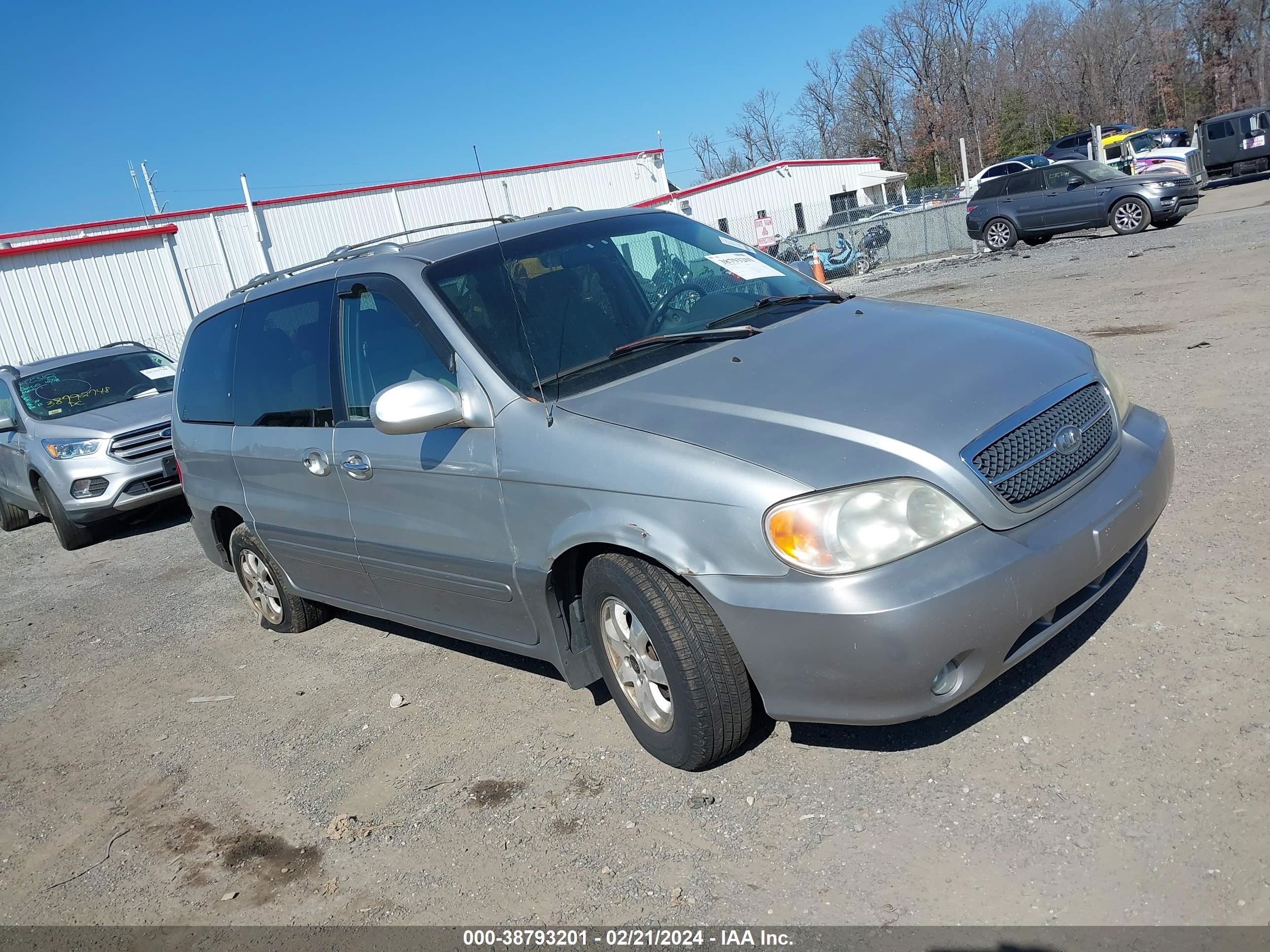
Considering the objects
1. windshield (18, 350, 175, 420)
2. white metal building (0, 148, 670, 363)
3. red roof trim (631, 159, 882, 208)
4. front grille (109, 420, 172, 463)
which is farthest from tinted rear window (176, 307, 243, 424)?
red roof trim (631, 159, 882, 208)

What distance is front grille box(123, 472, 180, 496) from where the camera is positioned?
29.8 feet

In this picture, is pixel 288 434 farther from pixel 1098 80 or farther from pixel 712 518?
pixel 1098 80

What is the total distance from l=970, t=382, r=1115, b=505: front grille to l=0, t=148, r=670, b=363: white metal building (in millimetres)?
17267

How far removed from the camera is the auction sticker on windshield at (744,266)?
424cm

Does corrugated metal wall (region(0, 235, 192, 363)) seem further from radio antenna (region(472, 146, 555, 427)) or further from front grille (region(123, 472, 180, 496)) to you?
radio antenna (region(472, 146, 555, 427))

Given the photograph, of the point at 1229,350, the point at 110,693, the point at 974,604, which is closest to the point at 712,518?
the point at 974,604

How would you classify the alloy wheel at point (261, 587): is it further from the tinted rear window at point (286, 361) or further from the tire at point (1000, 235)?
the tire at point (1000, 235)

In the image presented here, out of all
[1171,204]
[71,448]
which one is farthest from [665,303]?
[1171,204]

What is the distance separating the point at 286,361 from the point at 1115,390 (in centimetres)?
360

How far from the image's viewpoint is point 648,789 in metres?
3.29

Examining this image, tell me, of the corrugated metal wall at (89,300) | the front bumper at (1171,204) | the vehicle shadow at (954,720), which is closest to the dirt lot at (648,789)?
the vehicle shadow at (954,720)

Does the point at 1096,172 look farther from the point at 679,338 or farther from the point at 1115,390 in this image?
the point at 679,338

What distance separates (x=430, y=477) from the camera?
12.1ft

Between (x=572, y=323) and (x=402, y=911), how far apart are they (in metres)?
2.10
